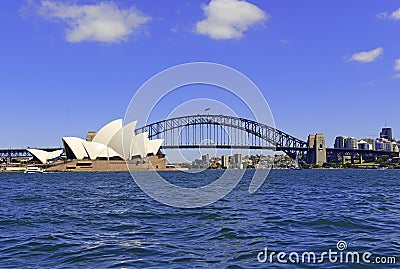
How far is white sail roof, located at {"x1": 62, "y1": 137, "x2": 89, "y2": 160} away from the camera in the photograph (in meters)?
97.6

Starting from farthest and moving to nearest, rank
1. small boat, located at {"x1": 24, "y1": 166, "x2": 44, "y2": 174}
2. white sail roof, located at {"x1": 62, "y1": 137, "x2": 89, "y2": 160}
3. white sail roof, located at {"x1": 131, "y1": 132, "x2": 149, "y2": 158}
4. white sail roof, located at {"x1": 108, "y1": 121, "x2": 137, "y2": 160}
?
small boat, located at {"x1": 24, "y1": 166, "x2": 44, "y2": 174} → white sail roof, located at {"x1": 62, "y1": 137, "x2": 89, "y2": 160} → white sail roof, located at {"x1": 131, "y1": 132, "x2": 149, "y2": 158} → white sail roof, located at {"x1": 108, "y1": 121, "x2": 137, "y2": 160}

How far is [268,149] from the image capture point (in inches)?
4377

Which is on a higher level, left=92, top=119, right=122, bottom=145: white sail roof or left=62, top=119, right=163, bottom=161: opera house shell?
left=92, top=119, right=122, bottom=145: white sail roof

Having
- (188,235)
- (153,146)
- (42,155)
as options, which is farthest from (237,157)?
(188,235)

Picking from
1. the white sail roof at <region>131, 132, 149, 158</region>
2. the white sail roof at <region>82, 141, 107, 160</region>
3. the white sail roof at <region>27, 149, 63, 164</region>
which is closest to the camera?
the white sail roof at <region>131, 132, 149, 158</region>

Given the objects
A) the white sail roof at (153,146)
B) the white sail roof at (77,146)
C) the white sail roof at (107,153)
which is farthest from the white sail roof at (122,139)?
the white sail roof at (153,146)

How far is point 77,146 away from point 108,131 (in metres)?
9.92

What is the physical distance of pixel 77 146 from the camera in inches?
3900

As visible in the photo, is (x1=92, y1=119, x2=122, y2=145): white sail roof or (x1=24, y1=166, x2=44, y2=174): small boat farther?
(x1=24, y1=166, x2=44, y2=174): small boat

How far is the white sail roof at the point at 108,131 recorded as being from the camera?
294 ft

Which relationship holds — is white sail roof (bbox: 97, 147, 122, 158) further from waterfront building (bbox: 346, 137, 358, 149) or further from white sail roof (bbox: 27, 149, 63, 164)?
waterfront building (bbox: 346, 137, 358, 149)

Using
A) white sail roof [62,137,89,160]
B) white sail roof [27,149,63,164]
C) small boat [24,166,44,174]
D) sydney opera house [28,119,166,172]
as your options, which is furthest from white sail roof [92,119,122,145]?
white sail roof [27,149,63,164]

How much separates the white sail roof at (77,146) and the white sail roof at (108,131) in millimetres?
3477

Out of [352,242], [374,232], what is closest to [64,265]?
[352,242]
